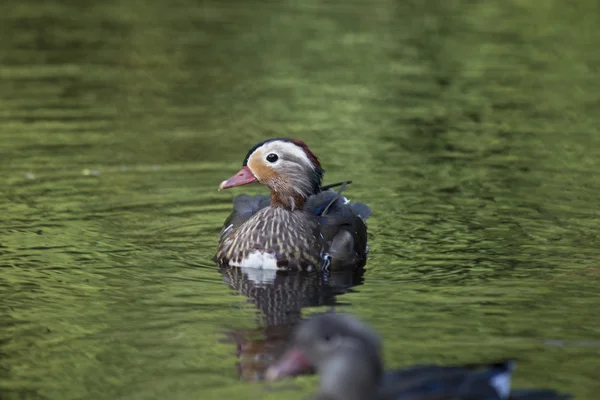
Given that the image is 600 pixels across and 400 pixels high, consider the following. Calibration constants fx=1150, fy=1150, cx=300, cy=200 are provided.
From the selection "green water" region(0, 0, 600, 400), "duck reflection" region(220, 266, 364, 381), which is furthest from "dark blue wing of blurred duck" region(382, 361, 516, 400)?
"duck reflection" region(220, 266, 364, 381)

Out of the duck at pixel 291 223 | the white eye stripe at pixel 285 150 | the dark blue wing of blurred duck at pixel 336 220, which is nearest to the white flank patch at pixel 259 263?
the duck at pixel 291 223

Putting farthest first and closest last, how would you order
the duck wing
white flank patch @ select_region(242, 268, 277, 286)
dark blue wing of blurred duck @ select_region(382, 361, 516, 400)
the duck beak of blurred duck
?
the duck wing
white flank patch @ select_region(242, 268, 277, 286)
the duck beak of blurred duck
dark blue wing of blurred duck @ select_region(382, 361, 516, 400)

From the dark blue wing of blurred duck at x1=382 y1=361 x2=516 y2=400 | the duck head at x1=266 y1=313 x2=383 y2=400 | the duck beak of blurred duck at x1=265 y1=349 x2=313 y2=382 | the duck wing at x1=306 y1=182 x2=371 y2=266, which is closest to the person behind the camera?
the duck head at x1=266 y1=313 x2=383 y2=400

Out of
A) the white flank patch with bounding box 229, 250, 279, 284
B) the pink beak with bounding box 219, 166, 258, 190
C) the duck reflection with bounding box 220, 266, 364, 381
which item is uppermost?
the pink beak with bounding box 219, 166, 258, 190

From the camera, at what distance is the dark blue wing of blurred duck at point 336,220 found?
37.2 ft

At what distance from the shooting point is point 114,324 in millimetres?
9531

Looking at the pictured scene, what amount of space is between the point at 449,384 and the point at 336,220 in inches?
193

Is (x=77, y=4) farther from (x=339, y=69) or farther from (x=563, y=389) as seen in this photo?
(x=563, y=389)

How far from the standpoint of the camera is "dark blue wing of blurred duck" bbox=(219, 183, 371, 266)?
37.2 ft

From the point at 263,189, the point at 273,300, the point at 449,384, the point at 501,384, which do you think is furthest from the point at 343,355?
the point at 263,189

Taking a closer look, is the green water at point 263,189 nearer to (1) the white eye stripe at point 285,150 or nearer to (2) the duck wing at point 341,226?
(2) the duck wing at point 341,226

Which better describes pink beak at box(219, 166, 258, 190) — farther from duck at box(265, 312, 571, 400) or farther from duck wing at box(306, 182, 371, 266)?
duck at box(265, 312, 571, 400)

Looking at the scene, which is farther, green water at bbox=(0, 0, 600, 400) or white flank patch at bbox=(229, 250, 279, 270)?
white flank patch at bbox=(229, 250, 279, 270)

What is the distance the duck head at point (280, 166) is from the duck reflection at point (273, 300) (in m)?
0.97
